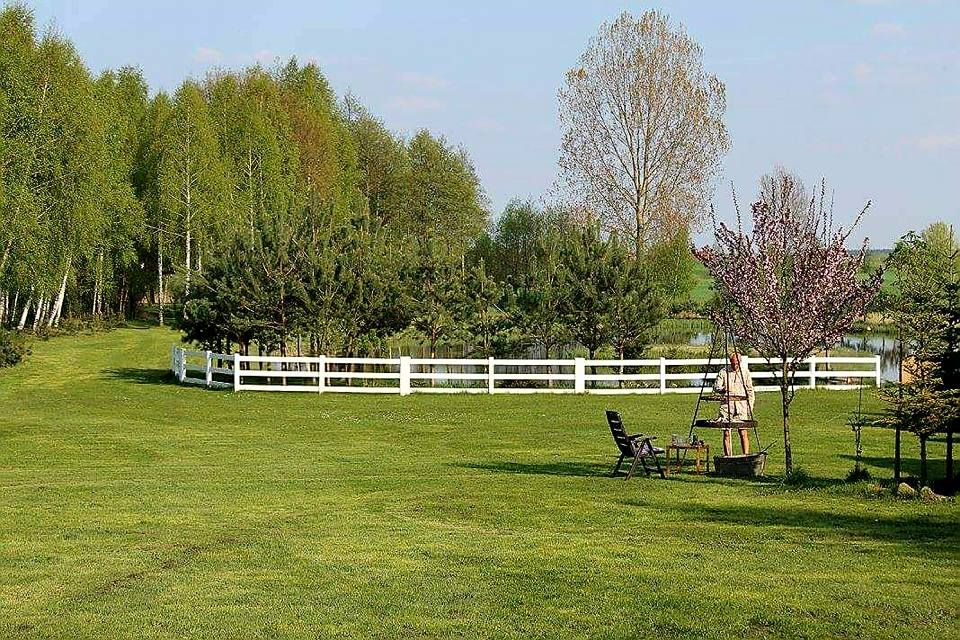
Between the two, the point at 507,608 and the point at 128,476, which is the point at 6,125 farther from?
the point at 507,608

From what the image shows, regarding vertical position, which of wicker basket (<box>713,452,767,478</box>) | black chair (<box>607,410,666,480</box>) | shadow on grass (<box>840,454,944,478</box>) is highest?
black chair (<box>607,410,666,480</box>)

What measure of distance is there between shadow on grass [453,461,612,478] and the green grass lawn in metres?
0.07

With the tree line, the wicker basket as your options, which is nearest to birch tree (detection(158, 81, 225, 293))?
the tree line

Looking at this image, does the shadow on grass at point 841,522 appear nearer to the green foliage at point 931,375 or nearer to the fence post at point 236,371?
the green foliage at point 931,375

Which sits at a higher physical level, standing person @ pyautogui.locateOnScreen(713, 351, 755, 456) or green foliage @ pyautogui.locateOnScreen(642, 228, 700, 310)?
green foliage @ pyautogui.locateOnScreen(642, 228, 700, 310)

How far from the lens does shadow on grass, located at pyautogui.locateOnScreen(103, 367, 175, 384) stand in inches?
1403

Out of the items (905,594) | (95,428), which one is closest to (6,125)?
(95,428)

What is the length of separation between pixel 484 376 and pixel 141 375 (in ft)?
38.3

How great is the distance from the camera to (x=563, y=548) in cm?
1113

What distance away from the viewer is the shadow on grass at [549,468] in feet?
56.3

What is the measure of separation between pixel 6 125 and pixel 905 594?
41.9 m

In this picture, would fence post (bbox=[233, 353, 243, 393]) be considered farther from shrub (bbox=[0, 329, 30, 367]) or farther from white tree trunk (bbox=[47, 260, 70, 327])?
white tree trunk (bbox=[47, 260, 70, 327])

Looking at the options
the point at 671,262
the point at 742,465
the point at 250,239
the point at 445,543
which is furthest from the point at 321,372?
the point at 671,262

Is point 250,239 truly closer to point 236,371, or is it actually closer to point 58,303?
point 236,371
